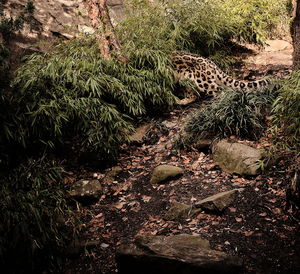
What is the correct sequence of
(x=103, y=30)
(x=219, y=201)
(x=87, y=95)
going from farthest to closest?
(x=103, y=30), (x=87, y=95), (x=219, y=201)

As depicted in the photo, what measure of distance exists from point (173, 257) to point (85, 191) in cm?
175

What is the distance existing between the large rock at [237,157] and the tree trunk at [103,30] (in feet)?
7.38

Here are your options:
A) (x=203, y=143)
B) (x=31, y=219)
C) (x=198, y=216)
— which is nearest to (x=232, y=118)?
(x=203, y=143)

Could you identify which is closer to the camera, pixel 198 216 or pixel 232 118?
pixel 198 216

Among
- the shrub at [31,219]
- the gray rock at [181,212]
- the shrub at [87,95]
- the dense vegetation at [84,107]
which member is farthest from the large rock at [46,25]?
the gray rock at [181,212]

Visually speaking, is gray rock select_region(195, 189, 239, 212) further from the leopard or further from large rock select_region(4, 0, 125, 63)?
large rock select_region(4, 0, 125, 63)

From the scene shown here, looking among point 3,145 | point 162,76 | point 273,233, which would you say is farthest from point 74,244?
point 162,76

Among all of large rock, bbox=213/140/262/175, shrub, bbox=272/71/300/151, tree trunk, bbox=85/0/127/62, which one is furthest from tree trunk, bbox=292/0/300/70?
tree trunk, bbox=85/0/127/62

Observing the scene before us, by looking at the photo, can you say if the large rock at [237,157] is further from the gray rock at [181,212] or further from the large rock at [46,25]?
the large rock at [46,25]

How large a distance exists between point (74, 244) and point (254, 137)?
2.58 meters

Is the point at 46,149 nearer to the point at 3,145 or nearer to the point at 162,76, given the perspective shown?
the point at 3,145

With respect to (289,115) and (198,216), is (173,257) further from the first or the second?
(289,115)

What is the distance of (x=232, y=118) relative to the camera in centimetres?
449

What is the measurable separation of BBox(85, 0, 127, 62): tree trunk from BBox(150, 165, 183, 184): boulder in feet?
6.76
